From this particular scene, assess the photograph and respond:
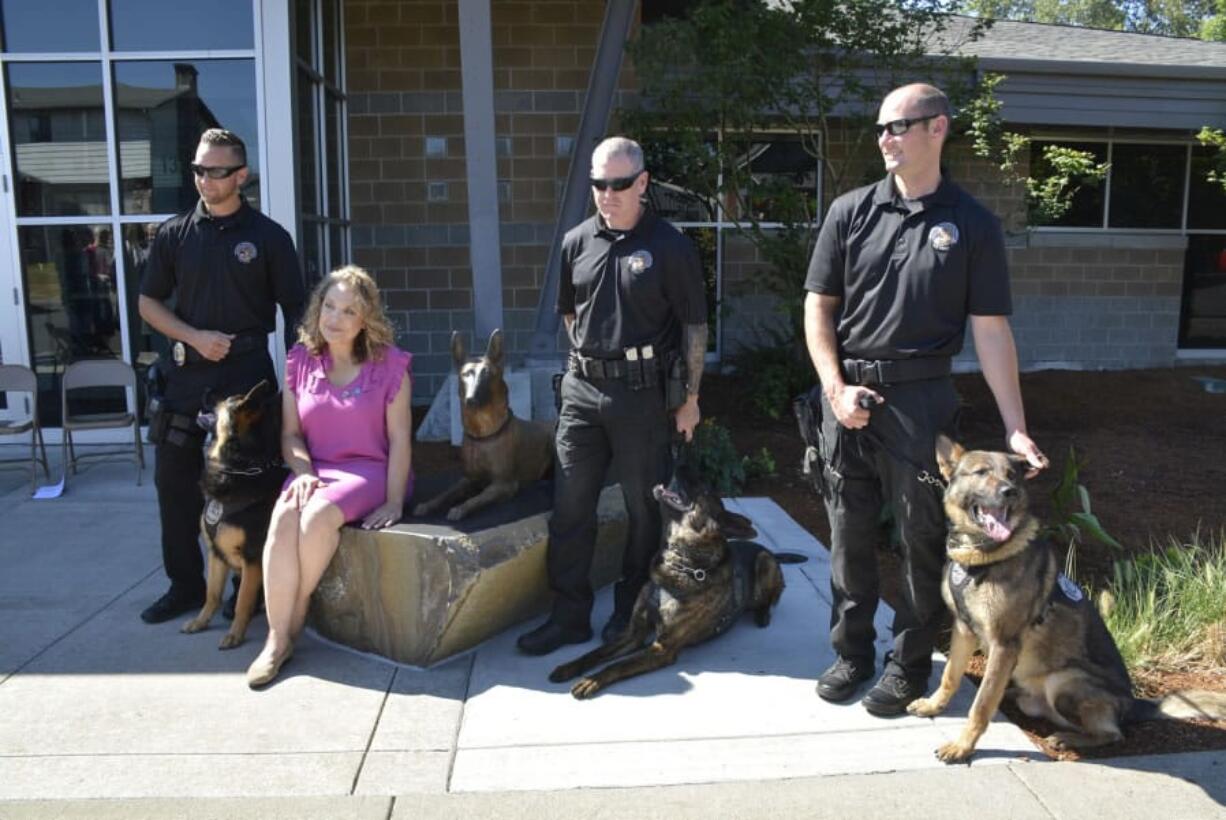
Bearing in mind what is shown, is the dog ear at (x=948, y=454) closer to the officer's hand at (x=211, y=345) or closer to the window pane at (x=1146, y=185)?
the officer's hand at (x=211, y=345)

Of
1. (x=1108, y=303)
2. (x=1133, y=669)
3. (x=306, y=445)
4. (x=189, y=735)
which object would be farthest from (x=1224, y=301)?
(x=189, y=735)

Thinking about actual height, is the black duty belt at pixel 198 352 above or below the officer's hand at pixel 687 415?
above

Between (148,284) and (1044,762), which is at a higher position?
(148,284)

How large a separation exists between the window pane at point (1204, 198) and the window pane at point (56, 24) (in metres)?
12.0

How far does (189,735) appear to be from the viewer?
3369 millimetres

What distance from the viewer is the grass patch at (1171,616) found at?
3957 mm

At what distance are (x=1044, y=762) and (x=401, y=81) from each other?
8540mm

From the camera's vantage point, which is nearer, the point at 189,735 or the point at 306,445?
the point at 189,735

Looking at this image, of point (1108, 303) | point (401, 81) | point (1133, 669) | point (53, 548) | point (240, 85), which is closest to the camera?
point (1133, 669)

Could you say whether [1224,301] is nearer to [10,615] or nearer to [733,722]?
[733,722]

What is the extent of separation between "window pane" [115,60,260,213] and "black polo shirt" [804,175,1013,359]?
228 inches

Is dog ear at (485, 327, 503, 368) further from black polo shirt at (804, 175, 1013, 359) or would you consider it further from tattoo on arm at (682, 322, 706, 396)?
black polo shirt at (804, 175, 1013, 359)

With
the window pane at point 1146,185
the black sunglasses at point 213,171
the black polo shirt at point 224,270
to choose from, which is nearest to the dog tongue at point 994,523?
the black polo shirt at point 224,270

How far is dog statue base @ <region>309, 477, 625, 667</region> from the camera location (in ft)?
12.6
